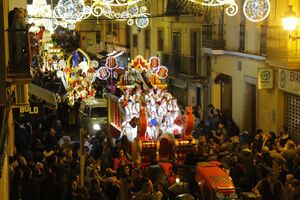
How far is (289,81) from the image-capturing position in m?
20.4

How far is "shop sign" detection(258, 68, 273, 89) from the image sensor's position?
2145 cm

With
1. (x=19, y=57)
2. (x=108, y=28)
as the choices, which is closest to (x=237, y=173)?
(x=19, y=57)

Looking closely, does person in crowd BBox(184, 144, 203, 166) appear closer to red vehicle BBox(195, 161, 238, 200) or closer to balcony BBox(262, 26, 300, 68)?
red vehicle BBox(195, 161, 238, 200)

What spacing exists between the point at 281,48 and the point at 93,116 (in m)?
9.52

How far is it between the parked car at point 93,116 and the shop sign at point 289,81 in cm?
777

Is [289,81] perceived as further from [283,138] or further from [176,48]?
[176,48]

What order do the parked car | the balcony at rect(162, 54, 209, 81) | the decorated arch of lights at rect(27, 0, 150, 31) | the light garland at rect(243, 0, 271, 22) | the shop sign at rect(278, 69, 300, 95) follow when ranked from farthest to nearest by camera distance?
the balcony at rect(162, 54, 209, 81) < the parked car < the shop sign at rect(278, 69, 300, 95) < the decorated arch of lights at rect(27, 0, 150, 31) < the light garland at rect(243, 0, 271, 22)

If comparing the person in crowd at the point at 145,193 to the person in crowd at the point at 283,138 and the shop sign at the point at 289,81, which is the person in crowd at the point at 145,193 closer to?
the person in crowd at the point at 283,138

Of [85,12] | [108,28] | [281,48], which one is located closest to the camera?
[281,48]

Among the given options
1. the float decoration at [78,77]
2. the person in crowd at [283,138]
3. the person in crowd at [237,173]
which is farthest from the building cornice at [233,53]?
the person in crowd at [237,173]

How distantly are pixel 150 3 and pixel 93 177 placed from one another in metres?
23.7

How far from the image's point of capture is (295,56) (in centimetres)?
1944

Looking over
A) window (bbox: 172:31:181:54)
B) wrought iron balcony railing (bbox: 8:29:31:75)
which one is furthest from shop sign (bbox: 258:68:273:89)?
window (bbox: 172:31:181:54)

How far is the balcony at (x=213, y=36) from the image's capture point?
2629cm
